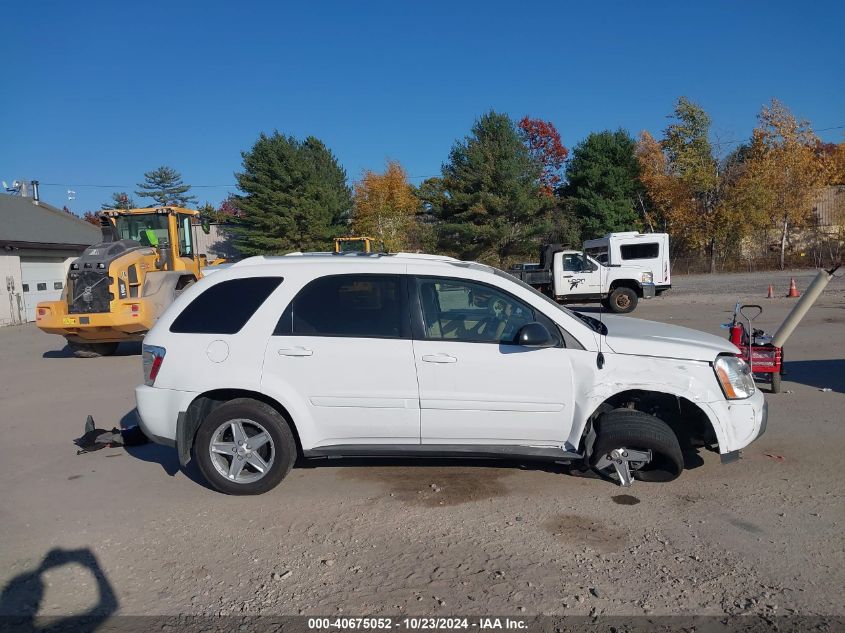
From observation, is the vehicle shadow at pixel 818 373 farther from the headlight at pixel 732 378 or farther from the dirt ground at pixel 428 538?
the headlight at pixel 732 378

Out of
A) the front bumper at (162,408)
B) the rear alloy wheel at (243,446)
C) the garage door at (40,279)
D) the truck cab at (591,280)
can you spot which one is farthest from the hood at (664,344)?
the garage door at (40,279)

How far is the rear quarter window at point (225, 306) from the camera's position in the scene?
185 inches

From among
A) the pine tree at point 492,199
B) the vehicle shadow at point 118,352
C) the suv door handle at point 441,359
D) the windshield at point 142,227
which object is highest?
the pine tree at point 492,199

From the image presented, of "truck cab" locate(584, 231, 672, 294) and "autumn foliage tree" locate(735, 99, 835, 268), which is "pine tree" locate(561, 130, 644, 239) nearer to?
"autumn foliage tree" locate(735, 99, 835, 268)

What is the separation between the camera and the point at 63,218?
29125 millimetres

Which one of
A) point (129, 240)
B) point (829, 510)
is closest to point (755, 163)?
point (129, 240)

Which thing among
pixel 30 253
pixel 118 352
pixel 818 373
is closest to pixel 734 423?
pixel 818 373

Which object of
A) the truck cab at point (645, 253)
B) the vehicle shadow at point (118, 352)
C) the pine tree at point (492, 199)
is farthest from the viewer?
the pine tree at point (492, 199)

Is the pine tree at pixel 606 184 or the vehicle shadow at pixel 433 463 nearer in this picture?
the vehicle shadow at pixel 433 463

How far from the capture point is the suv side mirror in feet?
14.1

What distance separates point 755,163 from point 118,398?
41381mm

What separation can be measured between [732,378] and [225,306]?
3.85 metres

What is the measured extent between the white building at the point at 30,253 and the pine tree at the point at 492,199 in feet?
66.8

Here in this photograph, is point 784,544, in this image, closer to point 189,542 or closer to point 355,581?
point 355,581
